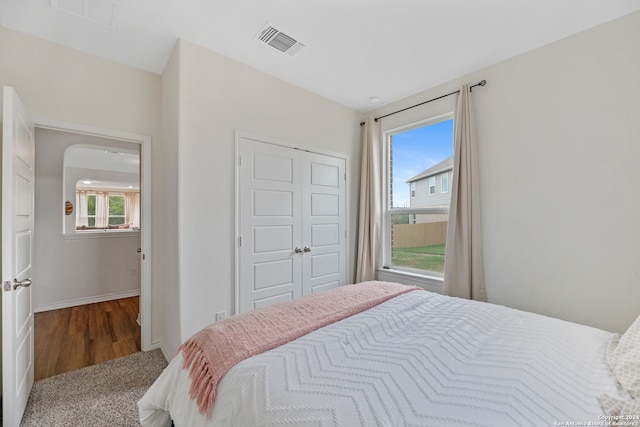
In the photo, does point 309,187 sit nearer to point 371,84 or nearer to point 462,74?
point 371,84

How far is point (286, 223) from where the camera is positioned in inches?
111

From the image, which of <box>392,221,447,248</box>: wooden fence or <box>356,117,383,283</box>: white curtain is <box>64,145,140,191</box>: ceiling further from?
<box>392,221,447,248</box>: wooden fence

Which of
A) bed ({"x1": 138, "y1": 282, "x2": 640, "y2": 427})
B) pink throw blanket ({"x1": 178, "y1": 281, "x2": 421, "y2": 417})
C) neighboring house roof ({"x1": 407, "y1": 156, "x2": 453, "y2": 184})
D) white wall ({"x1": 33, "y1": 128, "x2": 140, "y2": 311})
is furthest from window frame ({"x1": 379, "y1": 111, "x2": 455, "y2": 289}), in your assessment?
white wall ({"x1": 33, "y1": 128, "x2": 140, "y2": 311})

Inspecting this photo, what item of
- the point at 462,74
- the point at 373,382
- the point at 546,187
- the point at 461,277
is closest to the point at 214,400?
the point at 373,382

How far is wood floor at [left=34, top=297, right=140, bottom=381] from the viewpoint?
235 cm

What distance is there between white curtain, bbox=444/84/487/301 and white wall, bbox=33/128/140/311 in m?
4.15

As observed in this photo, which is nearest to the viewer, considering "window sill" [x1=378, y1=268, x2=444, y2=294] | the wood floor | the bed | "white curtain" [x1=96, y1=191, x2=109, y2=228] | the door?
the bed

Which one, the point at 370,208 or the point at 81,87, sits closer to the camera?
the point at 81,87

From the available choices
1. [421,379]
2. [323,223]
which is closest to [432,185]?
[323,223]

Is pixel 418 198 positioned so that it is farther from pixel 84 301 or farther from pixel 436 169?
pixel 84 301

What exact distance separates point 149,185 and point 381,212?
2.60 m

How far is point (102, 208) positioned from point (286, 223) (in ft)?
27.1

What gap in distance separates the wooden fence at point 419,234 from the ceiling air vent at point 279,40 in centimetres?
224

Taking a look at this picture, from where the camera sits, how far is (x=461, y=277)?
254cm
